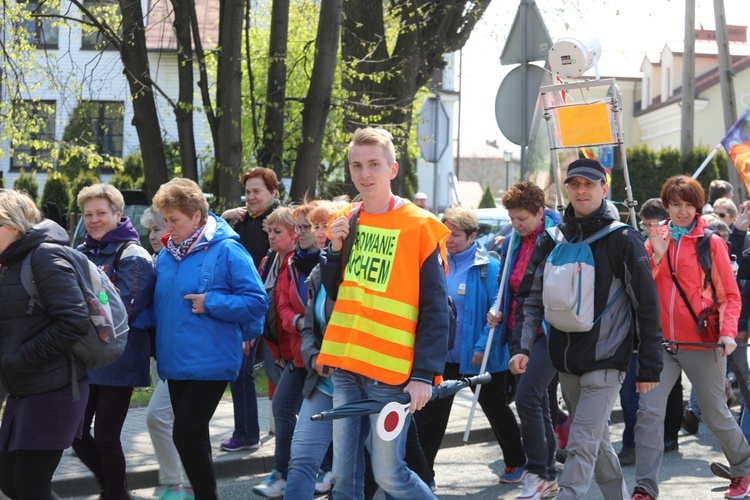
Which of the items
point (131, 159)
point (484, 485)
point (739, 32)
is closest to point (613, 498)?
point (484, 485)

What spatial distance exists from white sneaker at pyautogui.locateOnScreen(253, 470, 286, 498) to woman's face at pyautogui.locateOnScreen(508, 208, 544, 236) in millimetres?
2211

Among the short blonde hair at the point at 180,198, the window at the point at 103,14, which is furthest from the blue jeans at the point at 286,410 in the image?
the window at the point at 103,14

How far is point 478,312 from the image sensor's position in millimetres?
7398

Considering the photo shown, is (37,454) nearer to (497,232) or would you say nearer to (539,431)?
(539,431)

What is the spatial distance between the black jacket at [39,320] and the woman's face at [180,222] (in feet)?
3.42

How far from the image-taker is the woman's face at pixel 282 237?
7211 mm

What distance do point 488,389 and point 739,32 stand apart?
66.5m

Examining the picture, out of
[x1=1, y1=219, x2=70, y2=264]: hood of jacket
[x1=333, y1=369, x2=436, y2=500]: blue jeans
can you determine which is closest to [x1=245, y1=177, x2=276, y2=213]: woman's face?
[x1=1, y1=219, x2=70, y2=264]: hood of jacket

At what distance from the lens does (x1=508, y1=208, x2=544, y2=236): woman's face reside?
7.03 metres

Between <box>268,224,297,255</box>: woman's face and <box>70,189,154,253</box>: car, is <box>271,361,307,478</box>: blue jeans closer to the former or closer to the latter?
<box>268,224,297,255</box>: woman's face

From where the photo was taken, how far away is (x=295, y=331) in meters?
6.73

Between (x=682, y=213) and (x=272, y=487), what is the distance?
305cm

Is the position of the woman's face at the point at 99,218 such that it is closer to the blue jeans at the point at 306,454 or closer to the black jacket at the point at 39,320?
the black jacket at the point at 39,320

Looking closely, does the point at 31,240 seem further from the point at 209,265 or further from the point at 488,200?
the point at 488,200
